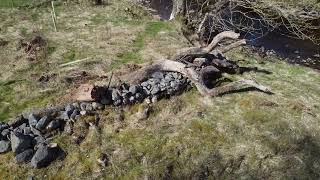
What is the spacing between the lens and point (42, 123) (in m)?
10.3

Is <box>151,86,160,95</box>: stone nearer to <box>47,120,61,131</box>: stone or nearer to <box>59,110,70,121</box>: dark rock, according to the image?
<box>59,110,70,121</box>: dark rock

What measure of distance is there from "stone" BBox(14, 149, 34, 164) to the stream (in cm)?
1068

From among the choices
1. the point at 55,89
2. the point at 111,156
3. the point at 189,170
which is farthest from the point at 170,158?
the point at 55,89

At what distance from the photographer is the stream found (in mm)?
17866

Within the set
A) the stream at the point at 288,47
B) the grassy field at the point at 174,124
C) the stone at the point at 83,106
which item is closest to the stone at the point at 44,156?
the grassy field at the point at 174,124

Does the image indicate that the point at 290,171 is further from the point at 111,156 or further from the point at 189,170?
the point at 111,156

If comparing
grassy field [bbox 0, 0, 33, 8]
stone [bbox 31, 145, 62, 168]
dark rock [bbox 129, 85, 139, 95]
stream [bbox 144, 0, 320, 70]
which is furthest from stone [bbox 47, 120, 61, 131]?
grassy field [bbox 0, 0, 33, 8]

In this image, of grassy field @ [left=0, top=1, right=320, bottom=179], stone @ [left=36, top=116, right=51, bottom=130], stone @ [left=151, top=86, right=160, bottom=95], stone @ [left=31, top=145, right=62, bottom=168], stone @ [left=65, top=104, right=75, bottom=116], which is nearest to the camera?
stone @ [left=31, top=145, right=62, bottom=168]

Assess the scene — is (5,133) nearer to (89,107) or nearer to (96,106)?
(89,107)

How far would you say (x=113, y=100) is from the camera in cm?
1137

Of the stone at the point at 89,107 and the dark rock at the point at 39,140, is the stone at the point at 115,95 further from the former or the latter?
the dark rock at the point at 39,140

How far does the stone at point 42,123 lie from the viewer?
406 inches

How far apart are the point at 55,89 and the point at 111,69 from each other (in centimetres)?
202

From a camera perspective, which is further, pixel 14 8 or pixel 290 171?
pixel 14 8
